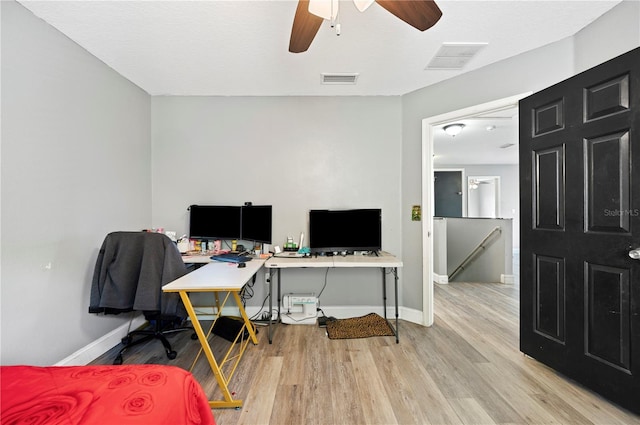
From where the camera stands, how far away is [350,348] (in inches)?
92.3

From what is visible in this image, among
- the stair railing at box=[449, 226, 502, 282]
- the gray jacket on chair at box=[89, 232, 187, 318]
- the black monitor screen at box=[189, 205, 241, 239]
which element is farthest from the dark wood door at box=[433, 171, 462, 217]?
the gray jacket on chair at box=[89, 232, 187, 318]

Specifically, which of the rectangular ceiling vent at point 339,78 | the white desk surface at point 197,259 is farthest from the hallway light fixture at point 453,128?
the white desk surface at point 197,259

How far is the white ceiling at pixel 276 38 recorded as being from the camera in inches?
69.1

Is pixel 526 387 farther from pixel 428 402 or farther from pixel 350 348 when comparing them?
pixel 350 348

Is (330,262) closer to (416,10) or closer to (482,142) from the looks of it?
(416,10)

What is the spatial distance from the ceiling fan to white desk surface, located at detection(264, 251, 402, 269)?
1.83 metres

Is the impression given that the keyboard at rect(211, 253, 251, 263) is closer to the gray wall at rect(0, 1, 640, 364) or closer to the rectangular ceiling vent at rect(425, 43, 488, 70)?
the gray wall at rect(0, 1, 640, 364)

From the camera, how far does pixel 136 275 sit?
206 cm

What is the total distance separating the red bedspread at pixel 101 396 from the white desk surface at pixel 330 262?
4.66ft

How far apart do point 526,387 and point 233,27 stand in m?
3.29

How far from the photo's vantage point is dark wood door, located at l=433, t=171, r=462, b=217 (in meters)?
7.32

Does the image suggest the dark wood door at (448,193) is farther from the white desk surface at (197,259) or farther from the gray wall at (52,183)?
the gray wall at (52,183)

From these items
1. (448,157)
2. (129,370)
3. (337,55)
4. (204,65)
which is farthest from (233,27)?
(448,157)

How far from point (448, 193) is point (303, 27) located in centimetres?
700
